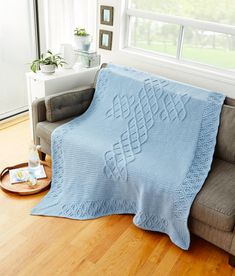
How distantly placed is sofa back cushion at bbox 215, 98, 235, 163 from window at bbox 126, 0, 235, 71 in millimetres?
536

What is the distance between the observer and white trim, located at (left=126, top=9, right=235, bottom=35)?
241 cm

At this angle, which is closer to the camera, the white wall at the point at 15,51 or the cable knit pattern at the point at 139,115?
the cable knit pattern at the point at 139,115

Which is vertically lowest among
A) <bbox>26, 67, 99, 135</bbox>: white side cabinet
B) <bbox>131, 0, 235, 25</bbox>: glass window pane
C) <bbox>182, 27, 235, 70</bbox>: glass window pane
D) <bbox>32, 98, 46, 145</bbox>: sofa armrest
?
<bbox>32, 98, 46, 145</bbox>: sofa armrest

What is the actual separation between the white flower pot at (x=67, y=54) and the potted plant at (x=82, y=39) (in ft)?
0.41

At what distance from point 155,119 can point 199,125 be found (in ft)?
1.05

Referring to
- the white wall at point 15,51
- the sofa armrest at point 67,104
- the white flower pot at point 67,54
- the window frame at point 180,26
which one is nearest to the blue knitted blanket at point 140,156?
the sofa armrest at point 67,104

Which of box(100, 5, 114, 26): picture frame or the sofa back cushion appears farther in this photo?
box(100, 5, 114, 26): picture frame

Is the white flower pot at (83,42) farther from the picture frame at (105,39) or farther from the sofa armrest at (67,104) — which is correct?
the sofa armrest at (67,104)

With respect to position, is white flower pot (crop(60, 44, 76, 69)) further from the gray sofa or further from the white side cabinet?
the gray sofa

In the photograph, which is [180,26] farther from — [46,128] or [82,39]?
[46,128]

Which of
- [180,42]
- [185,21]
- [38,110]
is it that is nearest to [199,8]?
[185,21]

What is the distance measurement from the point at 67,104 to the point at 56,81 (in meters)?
0.30

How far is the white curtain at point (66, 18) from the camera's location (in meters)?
3.12

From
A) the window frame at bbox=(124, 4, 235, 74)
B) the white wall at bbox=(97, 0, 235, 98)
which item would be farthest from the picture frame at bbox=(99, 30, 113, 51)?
the window frame at bbox=(124, 4, 235, 74)
